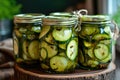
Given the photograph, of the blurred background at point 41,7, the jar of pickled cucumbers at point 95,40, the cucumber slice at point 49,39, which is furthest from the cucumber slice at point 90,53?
the blurred background at point 41,7

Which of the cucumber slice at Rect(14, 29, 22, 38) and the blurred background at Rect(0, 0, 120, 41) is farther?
the blurred background at Rect(0, 0, 120, 41)

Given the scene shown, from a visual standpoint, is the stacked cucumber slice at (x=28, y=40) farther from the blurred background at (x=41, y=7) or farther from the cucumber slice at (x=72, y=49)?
the blurred background at (x=41, y=7)

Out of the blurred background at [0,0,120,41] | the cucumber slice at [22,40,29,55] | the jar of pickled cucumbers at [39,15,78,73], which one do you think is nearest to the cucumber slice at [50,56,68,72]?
the jar of pickled cucumbers at [39,15,78,73]

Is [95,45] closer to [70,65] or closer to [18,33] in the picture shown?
[70,65]

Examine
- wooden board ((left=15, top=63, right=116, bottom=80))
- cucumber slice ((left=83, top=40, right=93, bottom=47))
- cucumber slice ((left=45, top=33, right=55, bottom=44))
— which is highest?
cucumber slice ((left=45, top=33, right=55, bottom=44))

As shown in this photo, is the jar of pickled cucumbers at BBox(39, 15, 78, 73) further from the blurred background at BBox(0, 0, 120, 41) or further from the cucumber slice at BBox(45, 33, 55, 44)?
the blurred background at BBox(0, 0, 120, 41)

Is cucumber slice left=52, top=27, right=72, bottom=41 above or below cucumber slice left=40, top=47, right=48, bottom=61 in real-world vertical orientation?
above

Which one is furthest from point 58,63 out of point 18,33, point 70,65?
point 18,33
